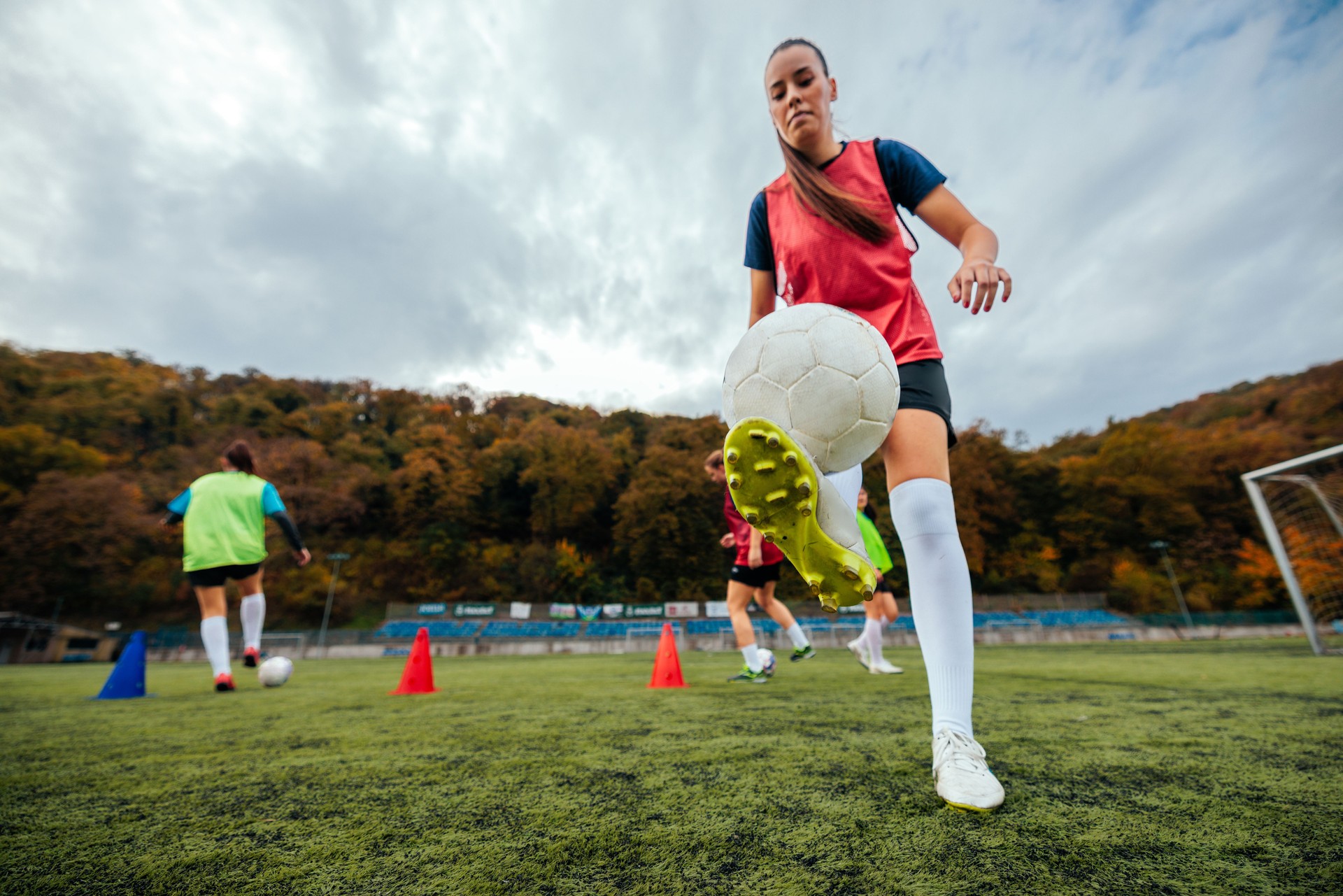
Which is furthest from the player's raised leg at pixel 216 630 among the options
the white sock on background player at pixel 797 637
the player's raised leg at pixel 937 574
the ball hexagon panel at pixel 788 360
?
the player's raised leg at pixel 937 574

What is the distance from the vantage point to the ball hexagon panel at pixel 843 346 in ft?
4.87

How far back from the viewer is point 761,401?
151cm

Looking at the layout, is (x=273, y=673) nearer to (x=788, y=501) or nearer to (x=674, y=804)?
(x=674, y=804)

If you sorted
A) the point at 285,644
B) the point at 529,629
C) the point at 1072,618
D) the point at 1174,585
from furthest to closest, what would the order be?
the point at 1174,585
the point at 1072,618
the point at 529,629
the point at 285,644

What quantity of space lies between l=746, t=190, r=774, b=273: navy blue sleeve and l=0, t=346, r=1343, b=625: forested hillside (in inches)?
1270

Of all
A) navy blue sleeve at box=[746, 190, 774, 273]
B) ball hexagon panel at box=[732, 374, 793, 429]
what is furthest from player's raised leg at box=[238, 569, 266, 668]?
ball hexagon panel at box=[732, 374, 793, 429]

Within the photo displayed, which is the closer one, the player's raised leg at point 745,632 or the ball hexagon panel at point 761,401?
the ball hexagon panel at point 761,401

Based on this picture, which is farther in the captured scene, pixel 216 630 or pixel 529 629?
pixel 529 629

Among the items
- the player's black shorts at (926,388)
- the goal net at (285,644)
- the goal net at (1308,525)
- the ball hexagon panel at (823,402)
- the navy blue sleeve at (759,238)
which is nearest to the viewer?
the ball hexagon panel at (823,402)

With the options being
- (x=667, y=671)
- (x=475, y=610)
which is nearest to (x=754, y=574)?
(x=667, y=671)

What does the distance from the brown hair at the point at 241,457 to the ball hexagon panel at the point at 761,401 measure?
5.55 m

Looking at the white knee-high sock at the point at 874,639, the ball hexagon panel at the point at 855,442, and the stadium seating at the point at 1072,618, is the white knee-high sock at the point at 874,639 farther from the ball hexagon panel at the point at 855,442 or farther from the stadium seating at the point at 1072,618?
the stadium seating at the point at 1072,618

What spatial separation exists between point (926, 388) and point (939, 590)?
2.11 ft

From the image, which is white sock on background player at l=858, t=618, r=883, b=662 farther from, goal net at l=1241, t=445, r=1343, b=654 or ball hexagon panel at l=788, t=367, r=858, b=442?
ball hexagon panel at l=788, t=367, r=858, b=442
